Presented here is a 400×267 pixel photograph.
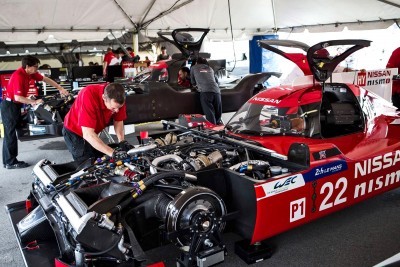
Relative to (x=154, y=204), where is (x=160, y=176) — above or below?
above

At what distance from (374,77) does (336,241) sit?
3064 mm

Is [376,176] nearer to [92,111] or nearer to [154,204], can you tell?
[154,204]

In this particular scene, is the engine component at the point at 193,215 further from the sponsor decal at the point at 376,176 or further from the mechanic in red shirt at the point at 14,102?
the mechanic in red shirt at the point at 14,102

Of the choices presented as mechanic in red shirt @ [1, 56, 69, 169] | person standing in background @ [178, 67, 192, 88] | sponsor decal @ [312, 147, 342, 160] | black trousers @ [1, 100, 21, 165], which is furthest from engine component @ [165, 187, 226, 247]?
person standing in background @ [178, 67, 192, 88]

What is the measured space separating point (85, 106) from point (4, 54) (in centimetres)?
1278

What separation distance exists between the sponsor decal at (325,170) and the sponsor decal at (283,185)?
3.2 inches

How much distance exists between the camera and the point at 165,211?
267 centimetres

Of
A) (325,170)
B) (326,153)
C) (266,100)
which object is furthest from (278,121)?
(325,170)

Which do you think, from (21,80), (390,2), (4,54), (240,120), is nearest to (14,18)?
(21,80)

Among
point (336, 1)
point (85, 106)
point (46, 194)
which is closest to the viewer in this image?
point (46, 194)

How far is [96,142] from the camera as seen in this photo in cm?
355

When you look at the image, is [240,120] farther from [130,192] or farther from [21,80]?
[21,80]

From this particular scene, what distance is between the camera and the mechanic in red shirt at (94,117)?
11.4 feet

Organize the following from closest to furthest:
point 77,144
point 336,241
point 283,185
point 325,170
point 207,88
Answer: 1. point 283,185
2. point 325,170
3. point 336,241
4. point 77,144
5. point 207,88
